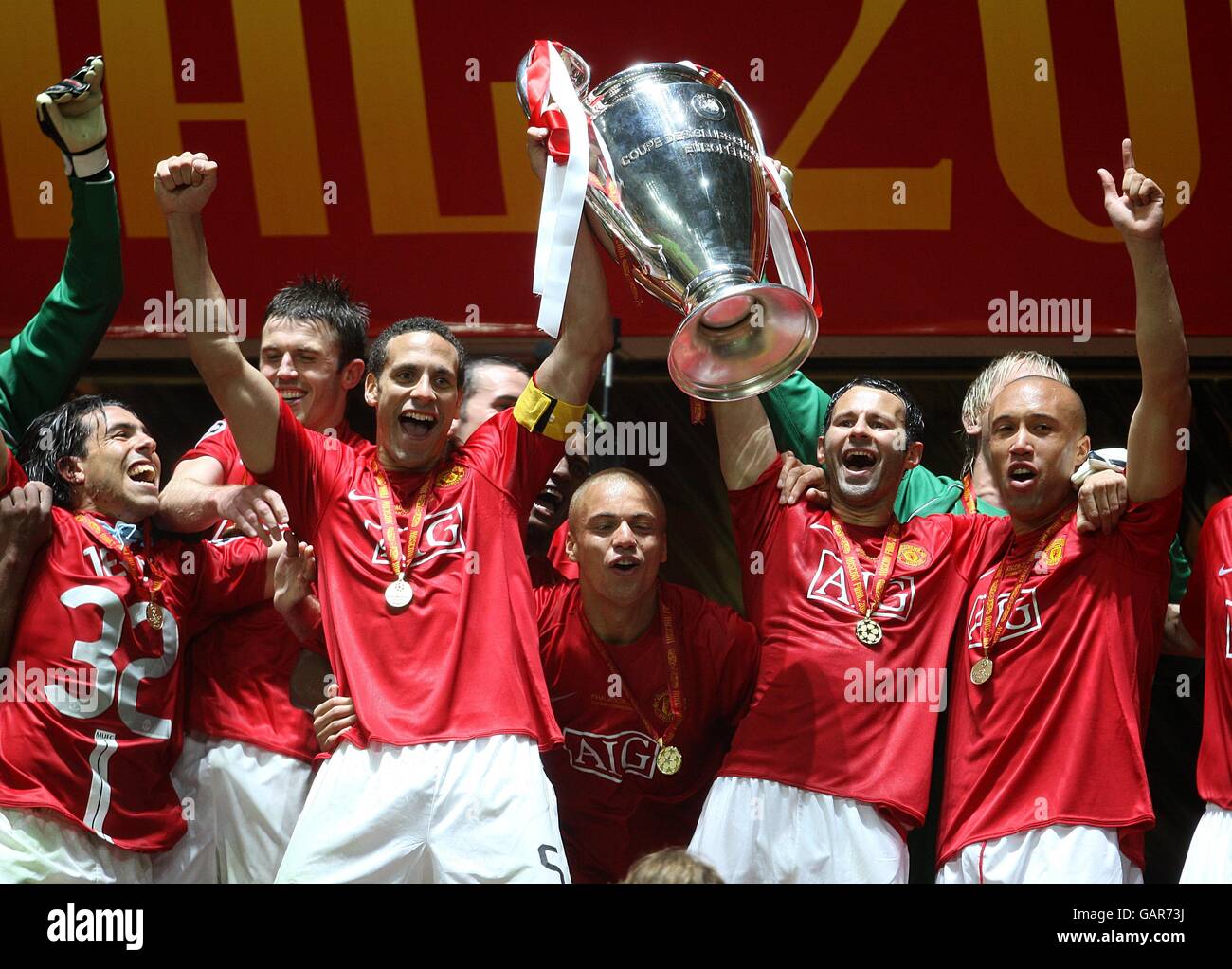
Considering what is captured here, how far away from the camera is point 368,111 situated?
5.02 meters

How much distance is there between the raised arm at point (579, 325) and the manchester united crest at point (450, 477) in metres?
0.26

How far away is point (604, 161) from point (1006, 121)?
2005 millimetres

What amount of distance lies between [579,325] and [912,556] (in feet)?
2.93

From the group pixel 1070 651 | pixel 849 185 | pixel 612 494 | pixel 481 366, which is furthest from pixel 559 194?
pixel 849 185

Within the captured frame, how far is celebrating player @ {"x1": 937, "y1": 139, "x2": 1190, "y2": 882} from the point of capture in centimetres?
330

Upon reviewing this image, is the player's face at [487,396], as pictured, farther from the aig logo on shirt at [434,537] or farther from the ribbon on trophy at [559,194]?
the ribbon on trophy at [559,194]

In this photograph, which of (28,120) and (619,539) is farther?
(28,120)

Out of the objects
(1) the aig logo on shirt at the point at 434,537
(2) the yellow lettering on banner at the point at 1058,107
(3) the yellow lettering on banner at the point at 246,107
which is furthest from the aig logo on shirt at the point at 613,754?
(2) the yellow lettering on banner at the point at 1058,107

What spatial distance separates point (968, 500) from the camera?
407cm

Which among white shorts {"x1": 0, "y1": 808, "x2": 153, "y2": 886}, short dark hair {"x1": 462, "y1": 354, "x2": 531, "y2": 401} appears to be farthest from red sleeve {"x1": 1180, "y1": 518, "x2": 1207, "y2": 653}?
white shorts {"x1": 0, "y1": 808, "x2": 153, "y2": 886}

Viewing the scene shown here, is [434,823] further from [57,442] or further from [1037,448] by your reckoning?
[1037,448]

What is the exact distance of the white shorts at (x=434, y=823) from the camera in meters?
3.24

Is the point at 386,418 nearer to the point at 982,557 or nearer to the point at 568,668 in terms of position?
the point at 568,668
